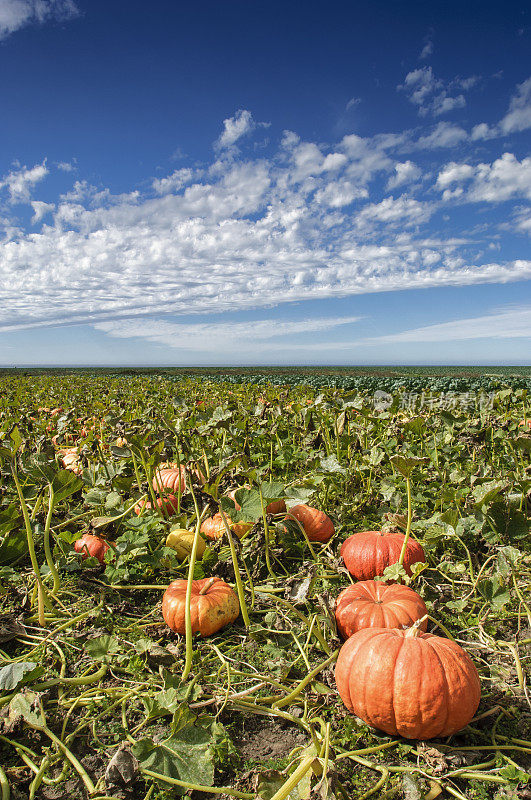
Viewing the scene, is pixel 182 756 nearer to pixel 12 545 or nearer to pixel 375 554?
pixel 375 554

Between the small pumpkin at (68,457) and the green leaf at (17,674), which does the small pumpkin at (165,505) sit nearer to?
the small pumpkin at (68,457)

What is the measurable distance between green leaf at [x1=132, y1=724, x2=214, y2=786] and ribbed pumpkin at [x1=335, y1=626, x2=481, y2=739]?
63 cm

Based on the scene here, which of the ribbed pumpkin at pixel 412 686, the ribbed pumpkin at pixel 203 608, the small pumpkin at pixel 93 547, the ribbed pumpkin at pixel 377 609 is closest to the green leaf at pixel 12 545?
Result: the small pumpkin at pixel 93 547

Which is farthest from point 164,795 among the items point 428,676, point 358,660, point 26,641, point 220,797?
point 26,641

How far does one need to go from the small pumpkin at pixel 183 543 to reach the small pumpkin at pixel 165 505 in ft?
1.66

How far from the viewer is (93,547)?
336 centimetres

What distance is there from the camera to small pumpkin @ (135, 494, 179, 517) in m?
3.91

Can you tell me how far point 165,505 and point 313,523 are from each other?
1.25 meters

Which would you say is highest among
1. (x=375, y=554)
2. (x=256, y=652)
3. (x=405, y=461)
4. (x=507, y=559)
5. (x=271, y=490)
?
(x=405, y=461)

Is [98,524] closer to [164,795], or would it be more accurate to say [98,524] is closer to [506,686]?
[164,795]

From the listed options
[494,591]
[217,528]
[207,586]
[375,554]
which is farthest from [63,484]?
Result: [494,591]

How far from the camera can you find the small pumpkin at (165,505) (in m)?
3.91

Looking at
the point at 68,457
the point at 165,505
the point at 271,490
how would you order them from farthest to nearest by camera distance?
the point at 68,457 < the point at 165,505 < the point at 271,490

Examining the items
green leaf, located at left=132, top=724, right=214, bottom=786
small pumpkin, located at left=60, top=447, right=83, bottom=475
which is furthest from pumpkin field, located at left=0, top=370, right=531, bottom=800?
small pumpkin, located at left=60, top=447, right=83, bottom=475
